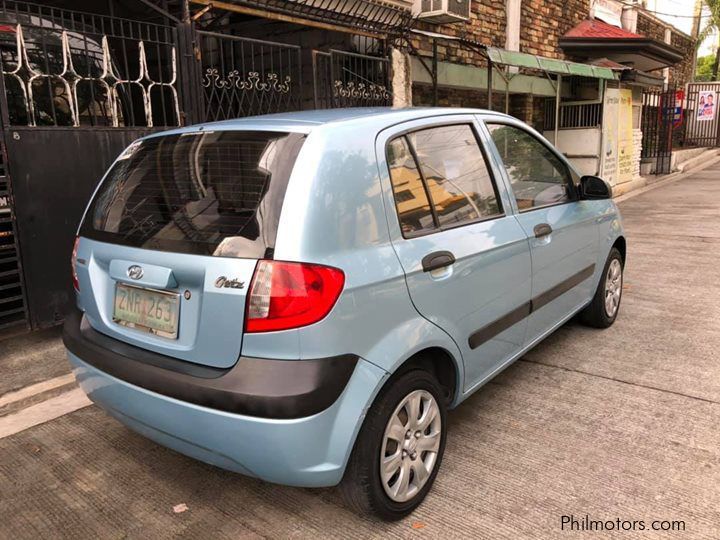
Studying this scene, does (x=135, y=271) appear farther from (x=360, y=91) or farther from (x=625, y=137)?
(x=625, y=137)

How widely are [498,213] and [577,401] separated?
48.6 inches

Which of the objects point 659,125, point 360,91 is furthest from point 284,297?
point 659,125

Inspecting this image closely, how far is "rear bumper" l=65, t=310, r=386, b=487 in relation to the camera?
2043mm

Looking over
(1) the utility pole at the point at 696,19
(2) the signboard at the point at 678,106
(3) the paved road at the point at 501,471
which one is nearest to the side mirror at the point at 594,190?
(3) the paved road at the point at 501,471

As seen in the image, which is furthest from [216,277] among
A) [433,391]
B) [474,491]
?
[474,491]

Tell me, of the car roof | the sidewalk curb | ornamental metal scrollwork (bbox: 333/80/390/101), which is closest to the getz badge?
the car roof

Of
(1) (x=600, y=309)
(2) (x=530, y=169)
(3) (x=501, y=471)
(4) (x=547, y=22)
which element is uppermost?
(4) (x=547, y=22)

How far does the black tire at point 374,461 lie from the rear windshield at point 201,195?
746 mm

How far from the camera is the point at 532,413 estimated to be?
10.9 ft

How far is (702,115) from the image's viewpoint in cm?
2142

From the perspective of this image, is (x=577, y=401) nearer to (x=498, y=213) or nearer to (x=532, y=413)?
(x=532, y=413)

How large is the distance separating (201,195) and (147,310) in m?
0.50

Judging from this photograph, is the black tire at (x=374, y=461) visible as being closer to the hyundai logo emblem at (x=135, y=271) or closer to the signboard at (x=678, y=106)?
the hyundai logo emblem at (x=135, y=271)

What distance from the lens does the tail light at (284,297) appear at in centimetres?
203
